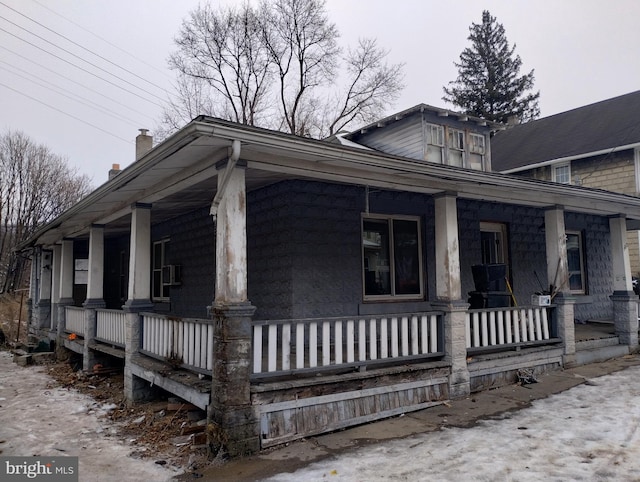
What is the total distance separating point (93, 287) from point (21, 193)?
20.2 m

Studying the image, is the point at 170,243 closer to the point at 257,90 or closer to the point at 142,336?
the point at 142,336

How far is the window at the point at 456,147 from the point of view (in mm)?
10289

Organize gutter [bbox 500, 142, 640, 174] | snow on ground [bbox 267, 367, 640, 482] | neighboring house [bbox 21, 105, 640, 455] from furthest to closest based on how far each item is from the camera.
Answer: gutter [bbox 500, 142, 640, 174] → neighboring house [bbox 21, 105, 640, 455] → snow on ground [bbox 267, 367, 640, 482]

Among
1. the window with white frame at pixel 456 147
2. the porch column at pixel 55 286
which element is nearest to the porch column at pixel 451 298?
the window with white frame at pixel 456 147

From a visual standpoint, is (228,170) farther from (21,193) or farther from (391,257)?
(21,193)

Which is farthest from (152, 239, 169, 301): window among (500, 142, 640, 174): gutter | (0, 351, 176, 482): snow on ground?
(500, 142, 640, 174): gutter

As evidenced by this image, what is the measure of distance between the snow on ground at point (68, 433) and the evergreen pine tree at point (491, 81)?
102ft

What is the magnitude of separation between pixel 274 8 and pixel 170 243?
64.7ft

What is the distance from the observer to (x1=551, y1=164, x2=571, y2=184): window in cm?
1684

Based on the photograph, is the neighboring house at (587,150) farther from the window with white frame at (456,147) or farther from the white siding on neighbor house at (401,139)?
the white siding on neighbor house at (401,139)

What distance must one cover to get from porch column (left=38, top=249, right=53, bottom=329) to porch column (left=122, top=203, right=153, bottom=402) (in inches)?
326

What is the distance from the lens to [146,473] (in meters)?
4.32

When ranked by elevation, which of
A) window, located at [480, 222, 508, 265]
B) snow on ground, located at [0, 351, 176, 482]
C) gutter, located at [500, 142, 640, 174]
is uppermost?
gutter, located at [500, 142, 640, 174]

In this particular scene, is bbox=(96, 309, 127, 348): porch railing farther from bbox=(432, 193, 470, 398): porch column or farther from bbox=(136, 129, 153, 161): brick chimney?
bbox=(432, 193, 470, 398): porch column
